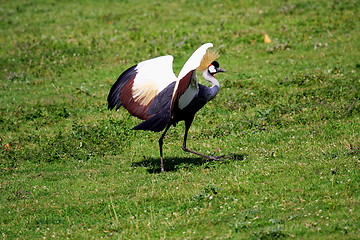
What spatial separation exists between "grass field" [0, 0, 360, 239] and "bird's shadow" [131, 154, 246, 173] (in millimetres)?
44

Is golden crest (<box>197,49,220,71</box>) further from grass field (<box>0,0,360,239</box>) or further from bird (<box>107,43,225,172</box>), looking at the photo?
grass field (<box>0,0,360,239</box>)

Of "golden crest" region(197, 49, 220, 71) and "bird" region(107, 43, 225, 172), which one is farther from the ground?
"golden crest" region(197, 49, 220, 71)

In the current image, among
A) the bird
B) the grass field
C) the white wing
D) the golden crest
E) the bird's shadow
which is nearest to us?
the grass field

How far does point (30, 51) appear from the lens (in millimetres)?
17922

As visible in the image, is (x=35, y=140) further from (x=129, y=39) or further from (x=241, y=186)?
(x=129, y=39)

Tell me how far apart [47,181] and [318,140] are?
16.9 ft

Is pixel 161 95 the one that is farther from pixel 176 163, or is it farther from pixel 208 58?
pixel 176 163

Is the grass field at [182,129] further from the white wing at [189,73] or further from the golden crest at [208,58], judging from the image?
the golden crest at [208,58]

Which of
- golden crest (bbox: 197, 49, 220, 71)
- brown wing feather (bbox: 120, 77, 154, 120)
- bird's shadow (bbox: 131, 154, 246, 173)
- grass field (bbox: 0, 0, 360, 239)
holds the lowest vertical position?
bird's shadow (bbox: 131, 154, 246, 173)

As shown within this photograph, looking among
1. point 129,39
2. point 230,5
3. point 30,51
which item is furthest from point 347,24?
point 30,51

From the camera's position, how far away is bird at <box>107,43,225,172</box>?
952 centimetres

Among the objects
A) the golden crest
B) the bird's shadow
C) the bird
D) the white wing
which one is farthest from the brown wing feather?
the golden crest

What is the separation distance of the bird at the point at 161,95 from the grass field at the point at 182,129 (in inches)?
36.4

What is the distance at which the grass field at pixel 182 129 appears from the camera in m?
7.63
